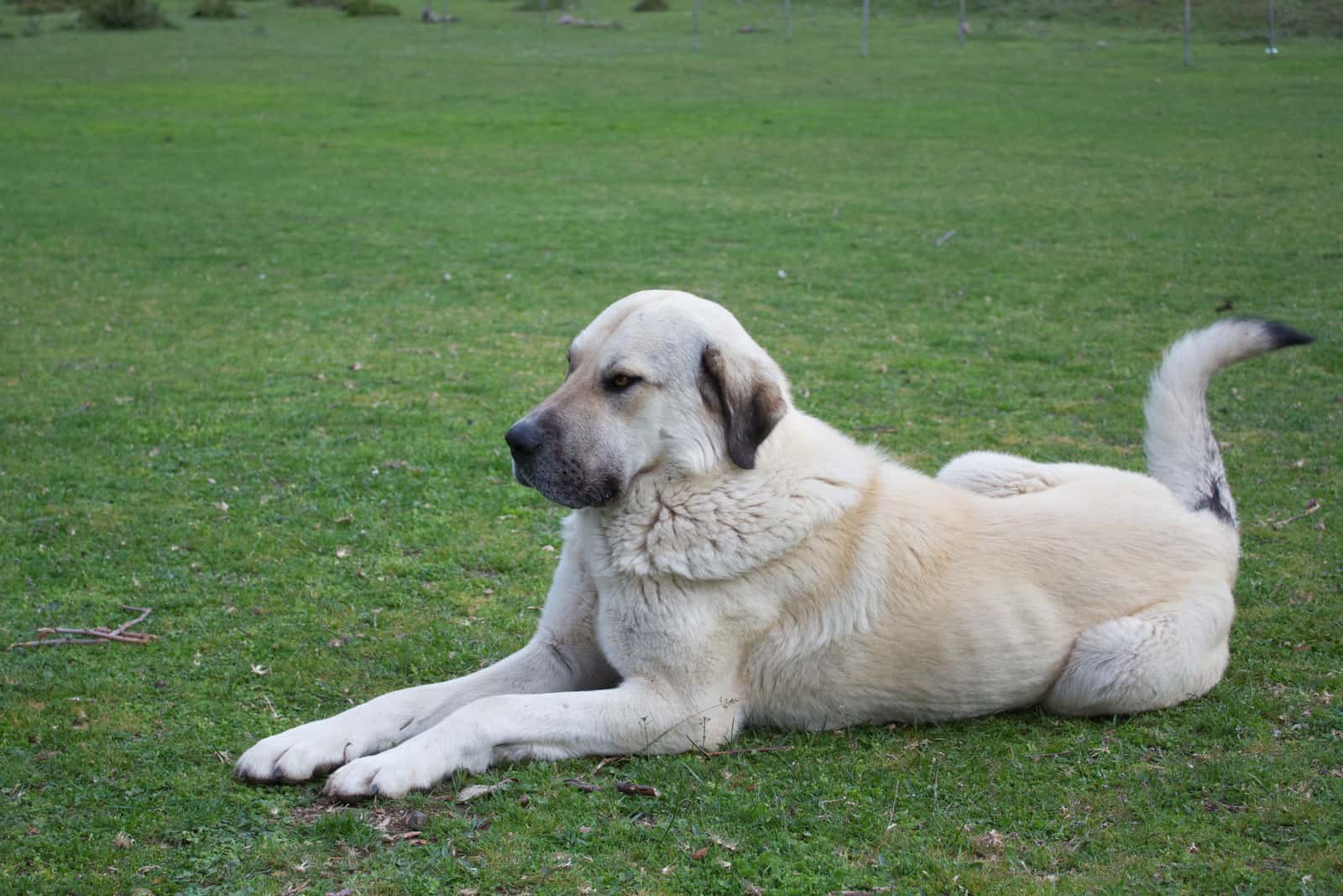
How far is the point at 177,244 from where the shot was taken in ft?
50.6

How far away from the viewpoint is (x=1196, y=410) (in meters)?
5.09

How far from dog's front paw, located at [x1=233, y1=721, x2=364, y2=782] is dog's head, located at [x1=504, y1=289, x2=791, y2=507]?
1.08 metres

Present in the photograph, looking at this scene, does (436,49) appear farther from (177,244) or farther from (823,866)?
(823,866)

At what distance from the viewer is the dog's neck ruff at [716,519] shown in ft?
13.7

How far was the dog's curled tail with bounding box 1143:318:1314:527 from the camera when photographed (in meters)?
4.94

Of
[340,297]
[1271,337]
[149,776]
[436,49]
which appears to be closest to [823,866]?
[149,776]

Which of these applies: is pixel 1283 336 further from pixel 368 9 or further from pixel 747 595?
pixel 368 9

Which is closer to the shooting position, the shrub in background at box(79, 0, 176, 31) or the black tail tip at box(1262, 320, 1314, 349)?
the black tail tip at box(1262, 320, 1314, 349)

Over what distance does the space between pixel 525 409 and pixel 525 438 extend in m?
4.75

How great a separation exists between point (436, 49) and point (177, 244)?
24.3 meters

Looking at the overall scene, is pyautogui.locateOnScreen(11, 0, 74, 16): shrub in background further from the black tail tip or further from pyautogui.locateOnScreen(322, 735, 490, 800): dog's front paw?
the black tail tip

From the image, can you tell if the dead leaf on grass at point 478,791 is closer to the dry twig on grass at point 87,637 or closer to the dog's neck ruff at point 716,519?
the dog's neck ruff at point 716,519


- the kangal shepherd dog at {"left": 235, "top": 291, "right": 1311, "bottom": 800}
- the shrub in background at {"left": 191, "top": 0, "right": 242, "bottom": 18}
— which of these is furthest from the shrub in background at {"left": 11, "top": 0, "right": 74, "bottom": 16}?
the kangal shepherd dog at {"left": 235, "top": 291, "right": 1311, "bottom": 800}

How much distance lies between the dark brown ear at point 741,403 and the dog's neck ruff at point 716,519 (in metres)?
0.12
